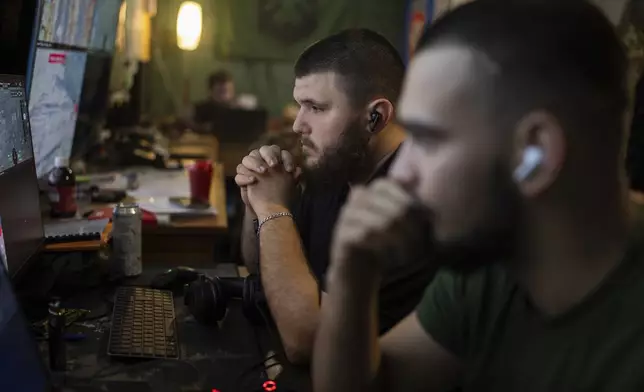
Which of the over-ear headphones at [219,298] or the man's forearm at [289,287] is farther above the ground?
the man's forearm at [289,287]

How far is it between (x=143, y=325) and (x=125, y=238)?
39cm

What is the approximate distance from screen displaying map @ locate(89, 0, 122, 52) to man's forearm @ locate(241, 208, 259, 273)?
1239 millimetres

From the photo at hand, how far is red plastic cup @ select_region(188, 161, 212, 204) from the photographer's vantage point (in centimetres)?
239

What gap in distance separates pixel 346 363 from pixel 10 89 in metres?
0.96

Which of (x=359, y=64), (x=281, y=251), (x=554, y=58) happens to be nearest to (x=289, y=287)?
(x=281, y=251)

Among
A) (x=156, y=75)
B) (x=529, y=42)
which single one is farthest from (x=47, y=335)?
(x=156, y=75)

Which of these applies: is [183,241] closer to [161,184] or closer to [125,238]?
[125,238]

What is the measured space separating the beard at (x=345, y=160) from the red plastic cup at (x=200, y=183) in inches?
35.1

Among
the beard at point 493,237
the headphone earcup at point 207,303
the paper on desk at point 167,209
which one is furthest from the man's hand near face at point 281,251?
the paper on desk at point 167,209

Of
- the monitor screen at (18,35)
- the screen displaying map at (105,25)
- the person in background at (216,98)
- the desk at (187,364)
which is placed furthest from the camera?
the person in background at (216,98)

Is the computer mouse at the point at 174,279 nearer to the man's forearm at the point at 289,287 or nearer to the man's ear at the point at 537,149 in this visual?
the man's forearm at the point at 289,287

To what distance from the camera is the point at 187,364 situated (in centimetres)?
126

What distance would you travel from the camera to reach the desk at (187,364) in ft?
3.85

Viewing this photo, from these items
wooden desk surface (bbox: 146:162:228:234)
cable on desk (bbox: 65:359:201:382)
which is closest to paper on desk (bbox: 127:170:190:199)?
wooden desk surface (bbox: 146:162:228:234)
